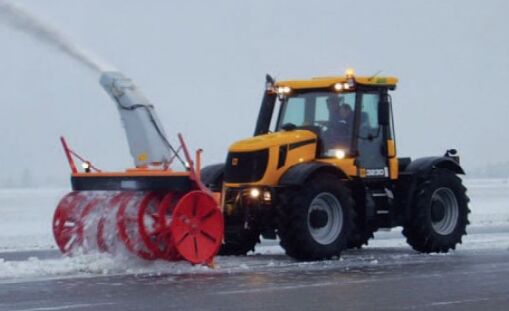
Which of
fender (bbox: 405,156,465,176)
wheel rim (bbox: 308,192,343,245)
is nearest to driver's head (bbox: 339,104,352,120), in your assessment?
wheel rim (bbox: 308,192,343,245)

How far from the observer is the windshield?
15867mm

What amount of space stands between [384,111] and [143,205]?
4227mm

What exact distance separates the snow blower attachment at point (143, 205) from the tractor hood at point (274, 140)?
1415 mm

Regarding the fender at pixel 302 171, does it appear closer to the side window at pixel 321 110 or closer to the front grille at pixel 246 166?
the front grille at pixel 246 166

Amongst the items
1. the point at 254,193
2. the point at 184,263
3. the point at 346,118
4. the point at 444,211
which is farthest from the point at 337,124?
the point at 184,263

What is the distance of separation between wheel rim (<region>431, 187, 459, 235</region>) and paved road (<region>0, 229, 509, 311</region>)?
6.54 ft

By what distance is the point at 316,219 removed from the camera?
49.6ft

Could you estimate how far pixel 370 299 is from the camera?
1082 cm

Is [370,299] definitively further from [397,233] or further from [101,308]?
[397,233]

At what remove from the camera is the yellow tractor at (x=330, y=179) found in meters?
15.0

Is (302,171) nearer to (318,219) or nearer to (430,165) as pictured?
(318,219)

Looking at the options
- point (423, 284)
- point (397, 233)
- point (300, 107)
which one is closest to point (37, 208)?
point (397, 233)

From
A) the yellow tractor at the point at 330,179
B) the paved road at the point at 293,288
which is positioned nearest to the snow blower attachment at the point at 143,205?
the paved road at the point at 293,288

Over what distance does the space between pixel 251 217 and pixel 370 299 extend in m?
4.53
